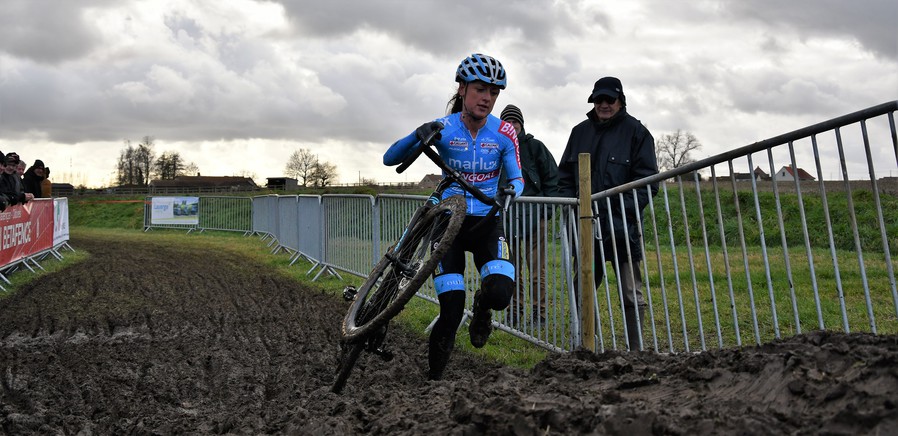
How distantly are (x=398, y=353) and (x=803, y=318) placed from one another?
15.2 feet

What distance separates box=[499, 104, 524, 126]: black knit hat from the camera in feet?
26.6

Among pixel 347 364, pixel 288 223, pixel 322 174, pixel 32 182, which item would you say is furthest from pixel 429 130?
pixel 322 174

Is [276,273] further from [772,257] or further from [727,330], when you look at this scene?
[772,257]

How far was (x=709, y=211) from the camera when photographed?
70.0 ft

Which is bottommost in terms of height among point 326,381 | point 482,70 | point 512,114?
point 326,381

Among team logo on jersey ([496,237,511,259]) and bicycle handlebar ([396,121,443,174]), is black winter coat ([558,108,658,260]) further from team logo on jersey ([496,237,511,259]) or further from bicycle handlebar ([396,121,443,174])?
bicycle handlebar ([396,121,443,174])

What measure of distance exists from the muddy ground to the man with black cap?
129 cm

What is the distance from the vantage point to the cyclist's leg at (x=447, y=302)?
5051 mm

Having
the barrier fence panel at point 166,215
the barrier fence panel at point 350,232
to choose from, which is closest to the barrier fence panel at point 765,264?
the barrier fence panel at point 350,232

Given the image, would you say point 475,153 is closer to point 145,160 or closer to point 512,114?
point 512,114

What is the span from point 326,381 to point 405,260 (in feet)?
4.65

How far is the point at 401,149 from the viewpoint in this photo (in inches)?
205

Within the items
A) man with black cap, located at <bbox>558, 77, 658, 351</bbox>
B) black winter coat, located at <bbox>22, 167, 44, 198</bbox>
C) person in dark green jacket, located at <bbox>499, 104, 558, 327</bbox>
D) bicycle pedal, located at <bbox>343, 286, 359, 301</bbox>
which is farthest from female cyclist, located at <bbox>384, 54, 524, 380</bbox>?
black winter coat, located at <bbox>22, 167, 44, 198</bbox>

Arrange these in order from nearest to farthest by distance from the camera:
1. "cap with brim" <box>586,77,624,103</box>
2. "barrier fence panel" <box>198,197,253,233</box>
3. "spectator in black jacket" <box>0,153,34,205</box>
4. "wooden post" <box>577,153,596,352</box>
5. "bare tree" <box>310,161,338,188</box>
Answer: "wooden post" <box>577,153,596,352</box> → "cap with brim" <box>586,77,624,103</box> → "spectator in black jacket" <box>0,153,34,205</box> → "barrier fence panel" <box>198,197,253,233</box> → "bare tree" <box>310,161,338,188</box>
